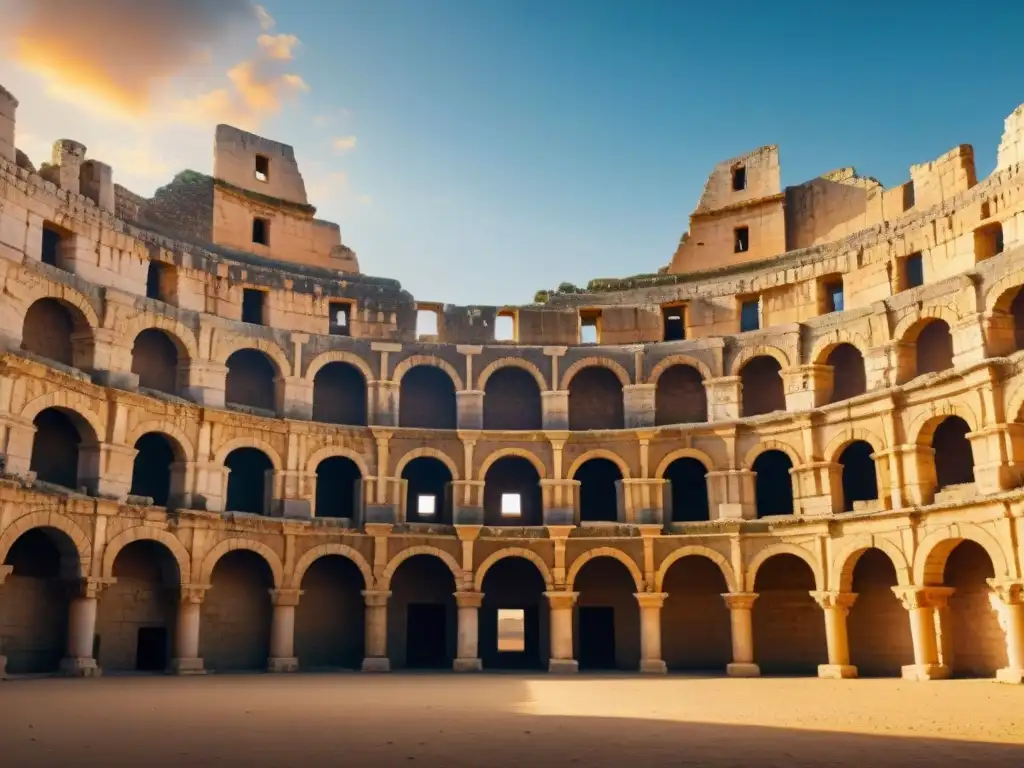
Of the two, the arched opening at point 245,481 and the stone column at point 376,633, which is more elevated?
the arched opening at point 245,481

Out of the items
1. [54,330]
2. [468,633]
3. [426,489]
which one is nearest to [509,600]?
[468,633]

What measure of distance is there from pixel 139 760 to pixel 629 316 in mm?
27635

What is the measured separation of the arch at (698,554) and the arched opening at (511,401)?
7.14 metres

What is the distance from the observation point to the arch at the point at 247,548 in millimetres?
29391

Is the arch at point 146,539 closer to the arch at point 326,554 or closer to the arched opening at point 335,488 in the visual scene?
the arch at point 326,554

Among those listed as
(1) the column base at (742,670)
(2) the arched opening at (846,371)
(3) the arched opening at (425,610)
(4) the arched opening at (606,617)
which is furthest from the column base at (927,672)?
(3) the arched opening at (425,610)

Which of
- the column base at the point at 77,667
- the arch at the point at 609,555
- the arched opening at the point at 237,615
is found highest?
the arch at the point at 609,555

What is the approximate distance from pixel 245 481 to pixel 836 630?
1937cm

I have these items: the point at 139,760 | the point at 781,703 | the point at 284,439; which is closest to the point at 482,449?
the point at 284,439

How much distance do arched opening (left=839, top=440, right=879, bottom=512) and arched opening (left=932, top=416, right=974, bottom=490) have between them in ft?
8.50

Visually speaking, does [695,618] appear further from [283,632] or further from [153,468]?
[153,468]

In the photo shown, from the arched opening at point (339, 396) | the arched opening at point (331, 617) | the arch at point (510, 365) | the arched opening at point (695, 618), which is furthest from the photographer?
the arched opening at point (339, 396)

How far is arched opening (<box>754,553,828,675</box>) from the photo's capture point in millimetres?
32219

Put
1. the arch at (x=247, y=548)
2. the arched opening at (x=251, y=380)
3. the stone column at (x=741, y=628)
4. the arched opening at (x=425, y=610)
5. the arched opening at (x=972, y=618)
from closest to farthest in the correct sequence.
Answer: the arched opening at (x=972, y=618)
the arch at (x=247, y=548)
the stone column at (x=741, y=628)
the arched opening at (x=251, y=380)
the arched opening at (x=425, y=610)
